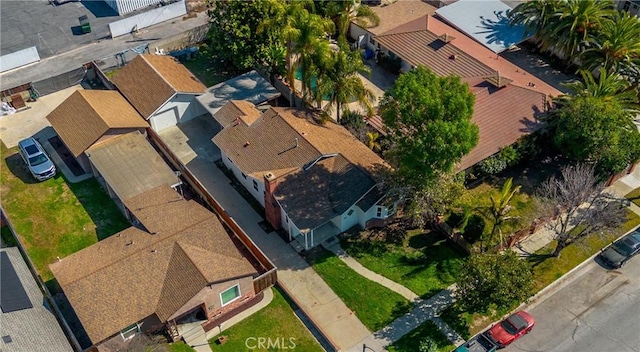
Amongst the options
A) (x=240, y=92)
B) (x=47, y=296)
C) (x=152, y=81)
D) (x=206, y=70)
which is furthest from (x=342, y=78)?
(x=47, y=296)

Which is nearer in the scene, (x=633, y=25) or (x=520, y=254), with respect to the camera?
(x=520, y=254)

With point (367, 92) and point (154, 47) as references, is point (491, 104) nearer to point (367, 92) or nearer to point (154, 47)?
point (367, 92)

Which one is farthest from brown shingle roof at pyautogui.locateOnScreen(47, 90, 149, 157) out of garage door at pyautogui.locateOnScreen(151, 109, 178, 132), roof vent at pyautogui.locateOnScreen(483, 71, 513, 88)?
roof vent at pyautogui.locateOnScreen(483, 71, 513, 88)

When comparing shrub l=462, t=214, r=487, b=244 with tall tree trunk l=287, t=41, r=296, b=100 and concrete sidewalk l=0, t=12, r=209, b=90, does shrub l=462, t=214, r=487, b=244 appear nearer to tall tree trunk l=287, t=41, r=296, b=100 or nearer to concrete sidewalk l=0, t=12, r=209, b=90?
tall tree trunk l=287, t=41, r=296, b=100

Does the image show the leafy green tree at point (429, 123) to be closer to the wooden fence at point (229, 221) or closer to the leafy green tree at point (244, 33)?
the wooden fence at point (229, 221)

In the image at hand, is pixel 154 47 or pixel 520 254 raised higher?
pixel 154 47

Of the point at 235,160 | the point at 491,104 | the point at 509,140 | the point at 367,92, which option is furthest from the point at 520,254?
the point at 235,160

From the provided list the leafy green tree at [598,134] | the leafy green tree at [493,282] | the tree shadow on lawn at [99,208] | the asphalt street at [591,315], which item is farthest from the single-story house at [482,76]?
the tree shadow on lawn at [99,208]
